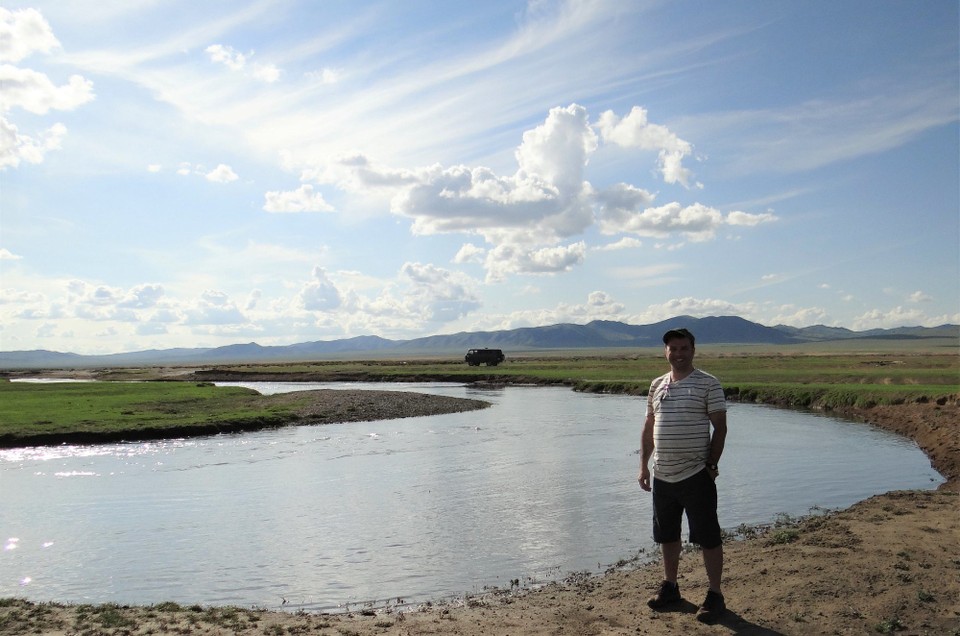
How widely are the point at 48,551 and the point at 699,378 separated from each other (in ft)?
48.5

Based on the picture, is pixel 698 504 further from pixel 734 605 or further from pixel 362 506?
pixel 362 506

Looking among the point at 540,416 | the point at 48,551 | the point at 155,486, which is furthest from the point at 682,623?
the point at 540,416

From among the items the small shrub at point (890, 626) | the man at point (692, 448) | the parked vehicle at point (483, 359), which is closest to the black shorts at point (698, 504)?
the man at point (692, 448)

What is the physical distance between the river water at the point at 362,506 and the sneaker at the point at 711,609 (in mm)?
4120

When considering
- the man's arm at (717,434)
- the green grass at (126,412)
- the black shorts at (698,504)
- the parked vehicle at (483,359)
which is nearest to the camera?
the man's arm at (717,434)

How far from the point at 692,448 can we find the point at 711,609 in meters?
2.16

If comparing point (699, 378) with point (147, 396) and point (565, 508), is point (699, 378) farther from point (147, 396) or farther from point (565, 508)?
point (147, 396)

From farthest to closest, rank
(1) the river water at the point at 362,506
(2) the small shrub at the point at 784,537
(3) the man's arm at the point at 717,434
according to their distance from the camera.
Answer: (1) the river water at the point at 362,506 → (2) the small shrub at the point at 784,537 → (3) the man's arm at the point at 717,434

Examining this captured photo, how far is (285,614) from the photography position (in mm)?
11180

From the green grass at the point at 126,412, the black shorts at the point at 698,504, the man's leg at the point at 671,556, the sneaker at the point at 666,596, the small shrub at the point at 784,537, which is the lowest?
the green grass at the point at 126,412

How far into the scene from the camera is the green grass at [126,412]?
3762cm

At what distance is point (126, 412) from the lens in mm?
44625

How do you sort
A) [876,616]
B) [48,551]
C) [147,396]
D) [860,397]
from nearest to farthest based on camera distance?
[876,616], [48,551], [860,397], [147,396]

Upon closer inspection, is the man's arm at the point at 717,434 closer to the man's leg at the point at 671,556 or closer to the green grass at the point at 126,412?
the man's leg at the point at 671,556
